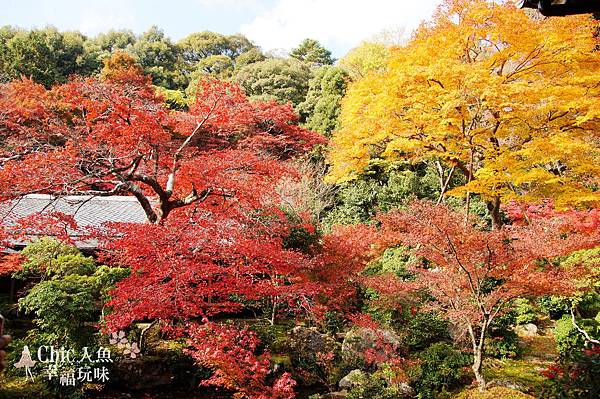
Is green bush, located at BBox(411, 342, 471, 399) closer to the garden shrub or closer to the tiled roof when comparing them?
the garden shrub

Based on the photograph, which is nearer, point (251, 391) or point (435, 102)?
point (251, 391)

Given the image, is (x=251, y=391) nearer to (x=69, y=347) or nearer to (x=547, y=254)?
(x=69, y=347)

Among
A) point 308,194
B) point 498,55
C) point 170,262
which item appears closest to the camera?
point 170,262

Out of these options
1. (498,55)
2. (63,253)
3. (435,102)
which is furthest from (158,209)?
(498,55)

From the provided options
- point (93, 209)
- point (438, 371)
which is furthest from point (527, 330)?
point (93, 209)

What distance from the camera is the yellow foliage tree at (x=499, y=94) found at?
372 inches

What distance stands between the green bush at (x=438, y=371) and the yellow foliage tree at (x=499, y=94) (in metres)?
4.37

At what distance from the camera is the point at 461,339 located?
28.3 ft

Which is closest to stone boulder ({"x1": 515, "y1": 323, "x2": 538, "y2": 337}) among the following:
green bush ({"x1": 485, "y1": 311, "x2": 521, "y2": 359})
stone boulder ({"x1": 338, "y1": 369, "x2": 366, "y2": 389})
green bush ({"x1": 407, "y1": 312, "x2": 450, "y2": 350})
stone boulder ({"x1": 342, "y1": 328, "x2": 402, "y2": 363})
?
green bush ({"x1": 485, "y1": 311, "x2": 521, "y2": 359})

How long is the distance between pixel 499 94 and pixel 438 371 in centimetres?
625

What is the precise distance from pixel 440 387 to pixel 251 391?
350 centimetres

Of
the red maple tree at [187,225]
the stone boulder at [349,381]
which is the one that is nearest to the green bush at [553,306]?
the red maple tree at [187,225]

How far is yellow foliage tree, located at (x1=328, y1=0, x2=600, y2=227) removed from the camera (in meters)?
9.45

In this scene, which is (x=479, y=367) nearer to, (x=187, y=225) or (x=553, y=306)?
(x=553, y=306)
